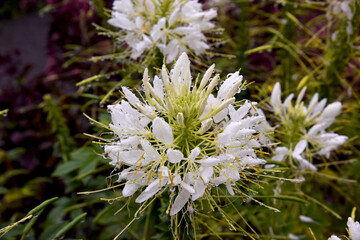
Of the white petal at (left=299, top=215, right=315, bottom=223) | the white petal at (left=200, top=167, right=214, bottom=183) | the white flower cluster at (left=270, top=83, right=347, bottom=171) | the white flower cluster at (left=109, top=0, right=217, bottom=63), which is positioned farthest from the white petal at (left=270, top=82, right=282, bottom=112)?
the white petal at (left=200, top=167, right=214, bottom=183)

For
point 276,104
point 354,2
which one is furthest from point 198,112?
point 354,2

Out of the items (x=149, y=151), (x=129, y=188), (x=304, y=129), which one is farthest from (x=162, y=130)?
(x=304, y=129)

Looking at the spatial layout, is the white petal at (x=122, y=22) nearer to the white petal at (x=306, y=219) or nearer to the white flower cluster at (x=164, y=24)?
the white flower cluster at (x=164, y=24)

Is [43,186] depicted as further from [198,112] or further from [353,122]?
[353,122]

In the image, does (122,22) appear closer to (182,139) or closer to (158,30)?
(158,30)

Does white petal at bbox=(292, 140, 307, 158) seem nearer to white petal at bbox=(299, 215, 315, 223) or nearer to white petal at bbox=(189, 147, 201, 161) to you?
white petal at bbox=(299, 215, 315, 223)

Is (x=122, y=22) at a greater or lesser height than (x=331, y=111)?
greater

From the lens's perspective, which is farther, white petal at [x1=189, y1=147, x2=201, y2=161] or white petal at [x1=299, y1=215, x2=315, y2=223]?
white petal at [x1=299, y1=215, x2=315, y2=223]
